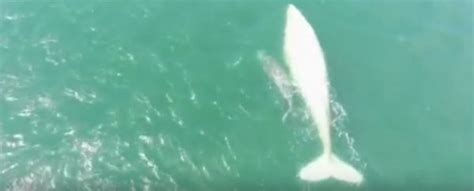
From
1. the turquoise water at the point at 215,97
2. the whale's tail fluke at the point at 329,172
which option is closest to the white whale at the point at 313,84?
the whale's tail fluke at the point at 329,172

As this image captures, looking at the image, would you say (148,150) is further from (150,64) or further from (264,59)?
(264,59)

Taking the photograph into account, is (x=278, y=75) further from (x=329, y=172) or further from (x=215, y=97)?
(x=329, y=172)

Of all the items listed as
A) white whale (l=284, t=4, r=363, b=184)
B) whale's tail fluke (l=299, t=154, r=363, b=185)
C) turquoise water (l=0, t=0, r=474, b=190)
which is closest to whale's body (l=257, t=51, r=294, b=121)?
turquoise water (l=0, t=0, r=474, b=190)

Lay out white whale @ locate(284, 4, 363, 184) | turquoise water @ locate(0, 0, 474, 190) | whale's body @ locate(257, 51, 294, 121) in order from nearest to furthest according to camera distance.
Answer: turquoise water @ locate(0, 0, 474, 190)
white whale @ locate(284, 4, 363, 184)
whale's body @ locate(257, 51, 294, 121)

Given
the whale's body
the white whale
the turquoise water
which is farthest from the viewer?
the whale's body

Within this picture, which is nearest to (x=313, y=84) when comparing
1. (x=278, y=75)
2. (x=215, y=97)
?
(x=278, y=75)

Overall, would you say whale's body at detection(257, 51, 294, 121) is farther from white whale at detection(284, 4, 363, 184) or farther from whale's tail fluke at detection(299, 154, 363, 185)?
whale's tail fluke at detection(299, 154, 363, 185)

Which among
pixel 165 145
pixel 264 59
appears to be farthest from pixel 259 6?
pixel 165 145

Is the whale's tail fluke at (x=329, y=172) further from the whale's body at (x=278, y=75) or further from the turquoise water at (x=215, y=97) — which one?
the whale's body at (x=278, y=75)
